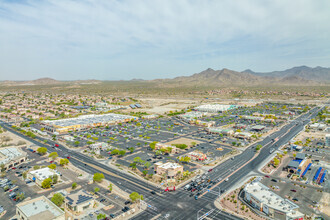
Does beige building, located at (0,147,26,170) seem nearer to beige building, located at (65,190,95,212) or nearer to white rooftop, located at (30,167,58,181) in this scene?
white rooftop, located at (30,167,58,181)

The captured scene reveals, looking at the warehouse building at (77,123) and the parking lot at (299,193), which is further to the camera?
the warehouse building at (77,123)

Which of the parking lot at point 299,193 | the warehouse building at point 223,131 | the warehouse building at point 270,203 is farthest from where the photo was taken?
the warehouse building at point 223,131

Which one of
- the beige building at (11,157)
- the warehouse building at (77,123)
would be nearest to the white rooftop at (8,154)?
the beige building at (11,157)

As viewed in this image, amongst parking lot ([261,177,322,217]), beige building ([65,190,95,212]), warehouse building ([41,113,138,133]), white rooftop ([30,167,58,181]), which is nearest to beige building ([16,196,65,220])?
beige building ([65,190,95,212])

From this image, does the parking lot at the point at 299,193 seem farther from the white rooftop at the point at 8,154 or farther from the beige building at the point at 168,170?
the white rooftop at the point at 8,154

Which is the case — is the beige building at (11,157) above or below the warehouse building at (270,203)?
below

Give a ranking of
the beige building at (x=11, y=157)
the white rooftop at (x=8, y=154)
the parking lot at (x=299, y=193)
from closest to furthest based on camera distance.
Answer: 1. the parking lot at (x=299, y=193)
2. the beige building at (x=11, y=157)
3. the white rooftop at (x=8, y=154)

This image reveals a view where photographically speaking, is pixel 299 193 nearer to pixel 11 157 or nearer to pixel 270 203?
pixel 270 203
